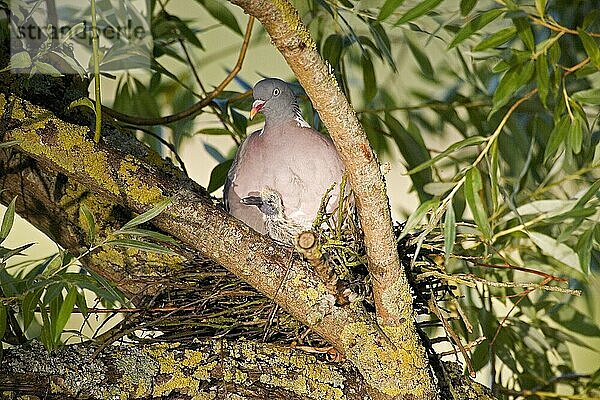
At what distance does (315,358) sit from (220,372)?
10 cm

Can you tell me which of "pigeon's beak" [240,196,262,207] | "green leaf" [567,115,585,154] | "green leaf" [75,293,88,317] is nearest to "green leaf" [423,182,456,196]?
"green leaf" [567,115,585,154]

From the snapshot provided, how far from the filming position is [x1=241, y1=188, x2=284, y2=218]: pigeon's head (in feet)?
3.07

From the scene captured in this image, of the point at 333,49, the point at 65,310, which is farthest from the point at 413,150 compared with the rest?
the point at 65,310

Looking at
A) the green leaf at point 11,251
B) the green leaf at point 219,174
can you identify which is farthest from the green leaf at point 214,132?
the green leaf at point 11,251

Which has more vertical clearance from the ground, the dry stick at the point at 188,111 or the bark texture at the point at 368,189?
the dry stick at the point at 188,111

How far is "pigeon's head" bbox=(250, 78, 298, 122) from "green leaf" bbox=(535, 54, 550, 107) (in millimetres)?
281

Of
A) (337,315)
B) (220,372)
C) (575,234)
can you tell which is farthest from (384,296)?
(575,234)

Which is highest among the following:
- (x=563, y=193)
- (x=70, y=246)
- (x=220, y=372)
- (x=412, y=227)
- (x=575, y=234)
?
(x=563, y=193)

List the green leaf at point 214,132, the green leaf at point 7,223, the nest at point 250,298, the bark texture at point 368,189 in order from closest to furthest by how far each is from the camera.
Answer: the bark texture at point 368,189 → the green leaf at point 7,223 → the nest at point 250,298 → the green leaf at point 214,132

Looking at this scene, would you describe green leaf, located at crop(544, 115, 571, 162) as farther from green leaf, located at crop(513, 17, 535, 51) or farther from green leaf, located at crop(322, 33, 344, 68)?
green leaf, located at crop(322, 33, 344, 68)

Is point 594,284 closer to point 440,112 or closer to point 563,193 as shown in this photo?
point 563,193

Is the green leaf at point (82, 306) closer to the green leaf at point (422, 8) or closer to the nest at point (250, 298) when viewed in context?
the nest at point (250, 298)

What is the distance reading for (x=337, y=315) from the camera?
765 millimetres

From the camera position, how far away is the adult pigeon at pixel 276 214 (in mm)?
938
